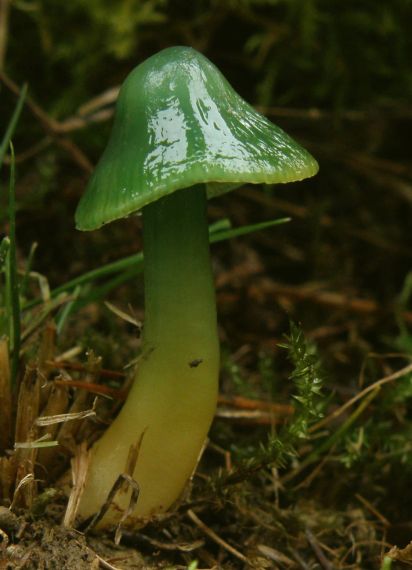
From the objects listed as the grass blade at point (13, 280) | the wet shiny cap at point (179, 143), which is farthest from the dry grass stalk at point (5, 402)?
the wet shiny cap at point (179, 143)

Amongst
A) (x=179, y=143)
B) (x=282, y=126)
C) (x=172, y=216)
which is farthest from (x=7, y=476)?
(x=282, y=126)

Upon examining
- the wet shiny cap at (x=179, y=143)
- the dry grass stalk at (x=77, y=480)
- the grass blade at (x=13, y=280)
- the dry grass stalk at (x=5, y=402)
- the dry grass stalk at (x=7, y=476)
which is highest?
the wet shiny cap at (x=179, y=143)

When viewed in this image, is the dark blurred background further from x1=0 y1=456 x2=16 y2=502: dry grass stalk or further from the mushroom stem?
x1=0 y1=456 x2=16 y2=502: dry grass stalk

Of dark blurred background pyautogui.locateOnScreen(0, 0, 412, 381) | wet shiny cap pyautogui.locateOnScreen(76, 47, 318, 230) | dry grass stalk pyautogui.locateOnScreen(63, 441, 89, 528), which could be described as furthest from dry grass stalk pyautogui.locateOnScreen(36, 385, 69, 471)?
dark blurred background pyautogui.locateOnScreen(0, 0, 412, 381)

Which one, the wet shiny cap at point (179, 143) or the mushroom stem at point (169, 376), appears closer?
the wet shiny cap at point (179, 143)

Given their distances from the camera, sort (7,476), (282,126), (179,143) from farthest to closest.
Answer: (282,126) < (7,476) < (179,143)

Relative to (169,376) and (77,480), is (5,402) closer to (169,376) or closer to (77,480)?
(77,480)

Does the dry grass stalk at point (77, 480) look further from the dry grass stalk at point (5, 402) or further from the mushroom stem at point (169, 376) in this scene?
the dry grass stalk at point (5, 402)

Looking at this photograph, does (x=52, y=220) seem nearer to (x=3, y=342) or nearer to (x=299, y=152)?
(x=3, y=342)
